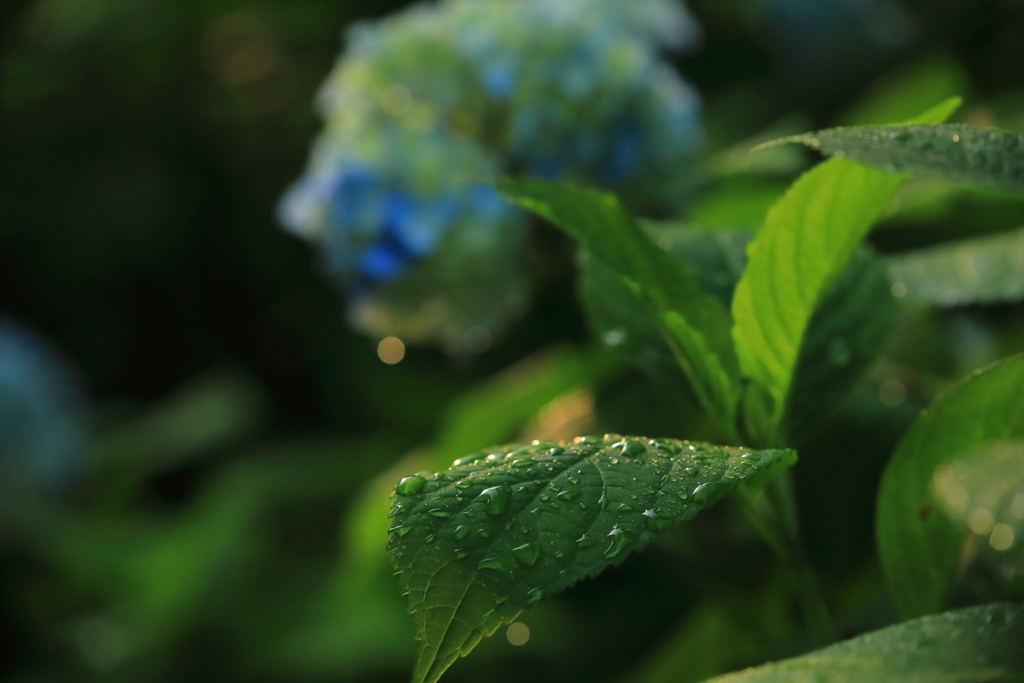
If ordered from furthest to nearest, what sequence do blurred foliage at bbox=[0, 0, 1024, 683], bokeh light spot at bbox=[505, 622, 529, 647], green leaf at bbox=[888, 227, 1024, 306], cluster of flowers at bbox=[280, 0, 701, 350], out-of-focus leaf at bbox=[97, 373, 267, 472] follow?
out-of-focus leaf at bbox=[97, 373, 267, 472], bokeh light spot at bbox=[505, 622, 529, 647], cluster of flowers at bbox=[280, 0, 701, 350], blurred foliage at bbox=[0, 0, 1024, 683], green leaf at bbox=[888, 227, 1024, 306]

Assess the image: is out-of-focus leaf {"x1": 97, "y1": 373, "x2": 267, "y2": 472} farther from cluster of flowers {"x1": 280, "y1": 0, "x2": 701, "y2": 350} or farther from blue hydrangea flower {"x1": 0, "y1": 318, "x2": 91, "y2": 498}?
cluster of flowers {"x1": 280, "y1": 0, "x2": 701, "y2": 350}

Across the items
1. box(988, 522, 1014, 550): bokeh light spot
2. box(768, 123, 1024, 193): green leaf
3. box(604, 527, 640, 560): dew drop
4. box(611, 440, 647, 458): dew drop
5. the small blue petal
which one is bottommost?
box(988, 522, 1014, 550): bokeh light spot

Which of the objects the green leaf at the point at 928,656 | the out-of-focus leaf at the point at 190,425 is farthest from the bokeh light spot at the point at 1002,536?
the out-of-focus leaf at the point at 190,425

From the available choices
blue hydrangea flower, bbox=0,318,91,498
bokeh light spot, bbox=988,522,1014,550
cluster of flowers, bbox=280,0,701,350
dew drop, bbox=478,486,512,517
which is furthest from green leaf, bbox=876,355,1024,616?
blue hydrangea flower, bbox=0,318,91,498

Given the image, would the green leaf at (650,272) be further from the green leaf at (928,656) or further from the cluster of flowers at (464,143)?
the cluster of flowers at (464,143)

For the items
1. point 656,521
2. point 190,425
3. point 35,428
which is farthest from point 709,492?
point 35,428

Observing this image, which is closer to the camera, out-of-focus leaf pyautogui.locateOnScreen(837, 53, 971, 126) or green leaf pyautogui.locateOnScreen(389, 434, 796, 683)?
green leaf pyautogui.locateOnScreen(389, 434, 796, 683)

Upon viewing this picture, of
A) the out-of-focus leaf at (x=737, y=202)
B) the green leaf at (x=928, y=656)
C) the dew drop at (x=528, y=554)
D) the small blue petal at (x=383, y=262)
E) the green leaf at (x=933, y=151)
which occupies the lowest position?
the green leaf at (x=928, y=656)

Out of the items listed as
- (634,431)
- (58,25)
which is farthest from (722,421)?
(58,25)
